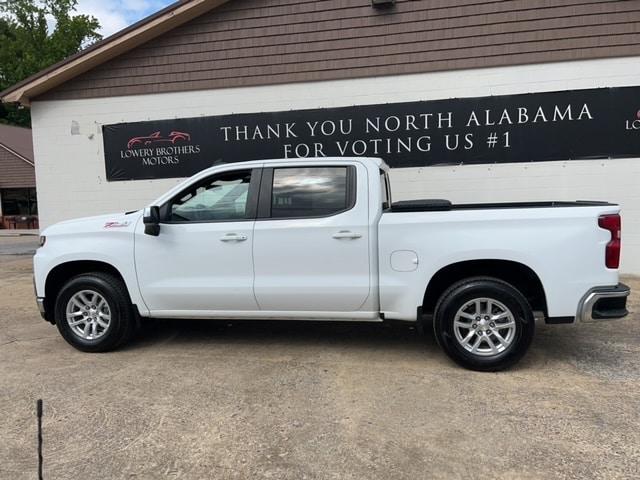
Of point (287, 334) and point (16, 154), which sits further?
point (16, 154)

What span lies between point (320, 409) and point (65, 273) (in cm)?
310

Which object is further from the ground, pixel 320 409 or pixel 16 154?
pixel 16 154

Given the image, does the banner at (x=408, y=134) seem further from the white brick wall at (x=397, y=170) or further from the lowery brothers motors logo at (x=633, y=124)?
the white brick wall at (x=397, y=170)

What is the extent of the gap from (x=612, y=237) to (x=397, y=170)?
17.1 feet

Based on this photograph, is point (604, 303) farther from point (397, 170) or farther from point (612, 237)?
point (397, 170)

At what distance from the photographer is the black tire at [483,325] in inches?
162

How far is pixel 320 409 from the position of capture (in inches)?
143

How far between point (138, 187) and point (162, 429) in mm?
7342

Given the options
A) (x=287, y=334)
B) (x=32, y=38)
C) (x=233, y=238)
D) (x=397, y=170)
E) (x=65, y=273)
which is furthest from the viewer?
(x=32, y=38)

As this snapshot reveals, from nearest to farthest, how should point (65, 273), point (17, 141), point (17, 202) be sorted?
point (65, 273)
point (17, 202)
point (17, 141)

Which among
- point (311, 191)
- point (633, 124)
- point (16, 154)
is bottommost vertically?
point (311, 191)

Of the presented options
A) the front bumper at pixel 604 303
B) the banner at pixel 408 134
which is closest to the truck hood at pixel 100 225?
the front bumper at pixel 604 303

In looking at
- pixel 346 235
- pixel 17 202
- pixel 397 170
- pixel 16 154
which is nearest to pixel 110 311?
pixel 346 235

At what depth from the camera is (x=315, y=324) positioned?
5.91 metres
